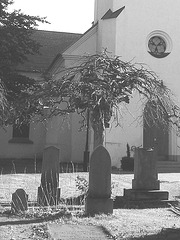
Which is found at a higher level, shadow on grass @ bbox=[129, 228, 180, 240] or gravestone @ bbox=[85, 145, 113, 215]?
gravestone @ bbox=[85, 145, 113, 215]

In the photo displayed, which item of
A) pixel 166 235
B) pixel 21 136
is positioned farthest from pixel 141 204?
pixel 21 136

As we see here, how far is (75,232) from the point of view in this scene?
571 cm

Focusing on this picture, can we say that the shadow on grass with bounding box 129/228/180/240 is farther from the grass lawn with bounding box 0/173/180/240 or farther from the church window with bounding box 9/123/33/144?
the church window with bounding box 9/123/33/144

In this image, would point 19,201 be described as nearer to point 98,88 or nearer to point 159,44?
point 98,88

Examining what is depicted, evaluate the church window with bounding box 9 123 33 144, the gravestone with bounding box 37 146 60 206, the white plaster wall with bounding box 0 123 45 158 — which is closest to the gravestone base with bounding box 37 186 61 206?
the gravestone with bounding box 37 146 60 206

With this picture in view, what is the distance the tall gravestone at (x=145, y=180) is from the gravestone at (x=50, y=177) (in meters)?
1.67

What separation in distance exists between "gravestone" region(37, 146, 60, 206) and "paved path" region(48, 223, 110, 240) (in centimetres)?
199

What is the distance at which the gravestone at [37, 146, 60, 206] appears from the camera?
815 cm

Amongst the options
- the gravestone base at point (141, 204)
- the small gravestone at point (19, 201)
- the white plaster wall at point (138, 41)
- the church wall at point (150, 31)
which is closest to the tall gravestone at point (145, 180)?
the gravestone base at point (141, 204)

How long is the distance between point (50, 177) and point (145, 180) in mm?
2240

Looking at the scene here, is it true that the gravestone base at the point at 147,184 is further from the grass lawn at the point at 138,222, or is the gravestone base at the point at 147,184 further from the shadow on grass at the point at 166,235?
the shadow on grass at the point at 166,235

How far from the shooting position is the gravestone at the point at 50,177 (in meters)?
8.15

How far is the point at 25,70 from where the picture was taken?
85.4 feet

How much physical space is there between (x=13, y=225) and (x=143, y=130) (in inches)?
582
